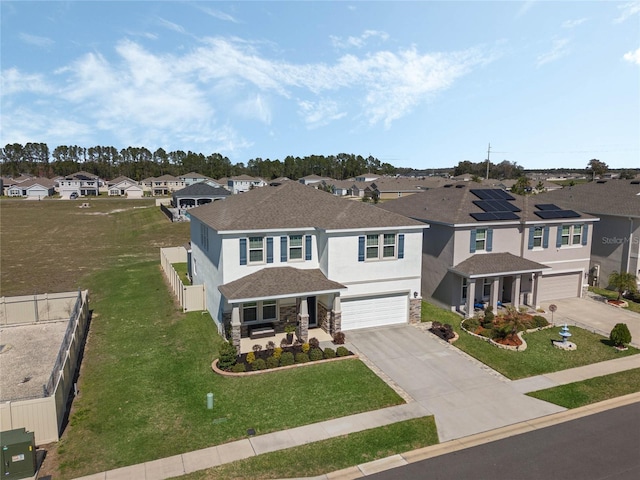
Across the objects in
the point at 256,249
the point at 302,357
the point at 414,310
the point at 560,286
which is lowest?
the point at 302,357

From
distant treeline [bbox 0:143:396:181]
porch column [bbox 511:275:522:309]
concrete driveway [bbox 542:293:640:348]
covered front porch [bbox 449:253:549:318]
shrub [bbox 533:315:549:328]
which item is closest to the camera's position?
concrete driveway [bbox 542:293:640:348]

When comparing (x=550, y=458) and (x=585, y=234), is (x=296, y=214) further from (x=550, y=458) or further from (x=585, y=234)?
(x=585, y=234)

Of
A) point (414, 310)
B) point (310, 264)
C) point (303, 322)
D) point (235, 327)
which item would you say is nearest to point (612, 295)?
point (414, 310)

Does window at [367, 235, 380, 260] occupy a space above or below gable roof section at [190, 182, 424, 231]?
below

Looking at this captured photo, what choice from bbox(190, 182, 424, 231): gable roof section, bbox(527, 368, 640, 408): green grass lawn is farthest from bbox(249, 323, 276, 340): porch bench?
bbox(527, 368, 640, 408): green grass lawn

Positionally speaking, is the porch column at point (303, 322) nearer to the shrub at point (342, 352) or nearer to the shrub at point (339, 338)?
the shrub at point (339, 338)

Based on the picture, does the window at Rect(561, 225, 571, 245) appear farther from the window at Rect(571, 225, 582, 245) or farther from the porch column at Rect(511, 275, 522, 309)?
the porch column at Rect(511, 275, 522, 309)

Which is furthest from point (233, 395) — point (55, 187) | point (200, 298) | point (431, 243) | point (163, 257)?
point (55, 187)
